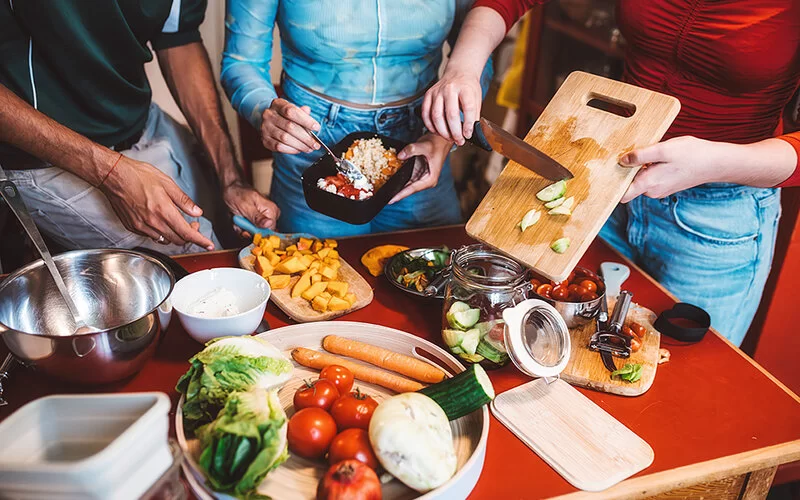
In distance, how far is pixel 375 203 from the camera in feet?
5.01

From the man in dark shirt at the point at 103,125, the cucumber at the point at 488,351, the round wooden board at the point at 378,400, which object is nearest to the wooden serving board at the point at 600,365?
the cucumber at the point at 488,351

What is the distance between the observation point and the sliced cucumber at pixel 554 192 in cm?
134

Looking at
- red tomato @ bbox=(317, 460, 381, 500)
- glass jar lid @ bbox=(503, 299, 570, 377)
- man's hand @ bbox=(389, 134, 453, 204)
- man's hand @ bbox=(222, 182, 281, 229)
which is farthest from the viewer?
man's hand @ bbox=(222, 182, 281, 229)

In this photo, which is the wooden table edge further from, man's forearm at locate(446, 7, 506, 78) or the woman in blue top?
man's forearm at locate(446, 7, 506, 78)

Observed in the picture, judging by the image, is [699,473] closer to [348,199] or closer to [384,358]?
[384,358]

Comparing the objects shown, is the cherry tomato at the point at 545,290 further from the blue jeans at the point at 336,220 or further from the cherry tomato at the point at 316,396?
the blue jeans at the point at 336,220

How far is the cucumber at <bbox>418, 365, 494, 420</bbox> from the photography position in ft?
3.56

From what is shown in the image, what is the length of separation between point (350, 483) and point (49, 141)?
1.28 metres

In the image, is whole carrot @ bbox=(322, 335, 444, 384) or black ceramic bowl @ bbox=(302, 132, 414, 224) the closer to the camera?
whole carrot @ bbox=(322, 335, 444, 384)

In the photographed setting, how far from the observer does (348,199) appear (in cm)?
149

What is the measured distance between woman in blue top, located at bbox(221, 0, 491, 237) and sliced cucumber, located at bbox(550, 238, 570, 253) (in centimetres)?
52

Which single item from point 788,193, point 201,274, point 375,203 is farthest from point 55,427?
point 788,193

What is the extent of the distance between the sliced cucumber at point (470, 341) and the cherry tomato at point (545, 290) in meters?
0.23

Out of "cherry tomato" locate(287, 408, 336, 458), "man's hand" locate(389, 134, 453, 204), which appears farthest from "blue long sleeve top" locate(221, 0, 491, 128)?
"cherry tomato" locate(287, 408, 336, 458)
